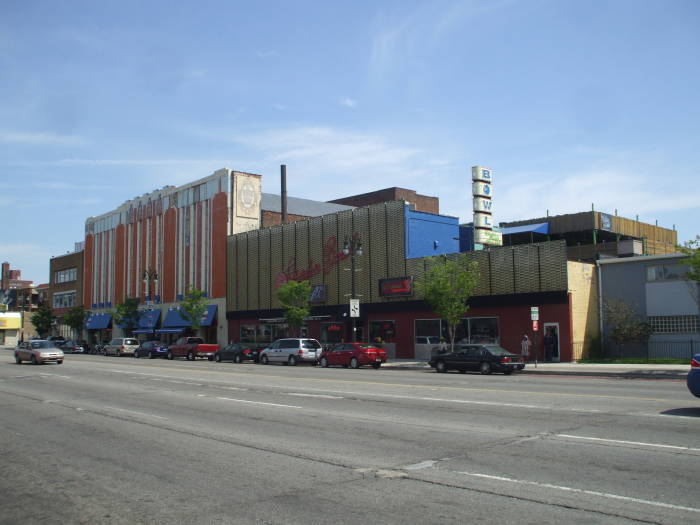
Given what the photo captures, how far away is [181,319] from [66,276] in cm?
3510

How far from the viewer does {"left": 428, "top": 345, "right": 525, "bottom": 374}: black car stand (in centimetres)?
2756

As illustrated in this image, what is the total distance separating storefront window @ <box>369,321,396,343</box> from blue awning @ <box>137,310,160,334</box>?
30.9 m

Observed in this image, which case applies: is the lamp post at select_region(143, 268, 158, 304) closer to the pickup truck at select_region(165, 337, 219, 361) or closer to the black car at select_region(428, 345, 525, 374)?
the pickup truck at select_region(165, 337, 219, 361)

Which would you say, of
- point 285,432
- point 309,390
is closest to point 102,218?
point 309,390

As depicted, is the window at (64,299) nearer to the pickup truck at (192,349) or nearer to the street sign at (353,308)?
the pickup truck at (192,349)

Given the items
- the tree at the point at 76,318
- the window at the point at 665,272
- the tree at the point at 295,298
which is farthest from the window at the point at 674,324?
the tree at the point at 76,318

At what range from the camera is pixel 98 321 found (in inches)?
3034

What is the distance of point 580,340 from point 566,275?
147 inches

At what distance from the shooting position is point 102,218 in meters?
79.8

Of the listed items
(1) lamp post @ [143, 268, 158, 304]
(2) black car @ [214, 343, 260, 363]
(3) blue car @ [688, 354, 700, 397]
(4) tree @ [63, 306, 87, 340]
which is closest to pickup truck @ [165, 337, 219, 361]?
(2) black car @ [214, 343, 260, 363]

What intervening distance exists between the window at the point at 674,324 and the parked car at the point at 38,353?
33799mm

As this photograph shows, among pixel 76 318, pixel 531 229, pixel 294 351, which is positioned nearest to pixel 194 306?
pixel 294 351

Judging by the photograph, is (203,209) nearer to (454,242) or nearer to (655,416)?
(454,242)

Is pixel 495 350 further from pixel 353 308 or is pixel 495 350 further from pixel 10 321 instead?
pixel 10 321
